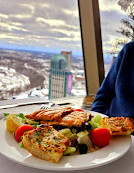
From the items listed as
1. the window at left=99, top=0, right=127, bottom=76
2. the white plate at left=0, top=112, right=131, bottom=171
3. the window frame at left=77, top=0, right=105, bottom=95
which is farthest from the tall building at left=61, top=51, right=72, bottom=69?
the white plate at left=0, top=112, right=131, bottom=171

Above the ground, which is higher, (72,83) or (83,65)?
(83,65)

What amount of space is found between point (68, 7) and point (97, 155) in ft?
8.45

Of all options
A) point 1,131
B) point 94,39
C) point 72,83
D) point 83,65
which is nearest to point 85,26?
point 94,39

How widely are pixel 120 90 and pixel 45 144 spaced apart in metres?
0.96

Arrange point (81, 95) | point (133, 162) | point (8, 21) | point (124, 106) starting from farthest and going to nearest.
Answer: point (81, 95) → point (8, 21) → point (124, 106) → point (133, 162)

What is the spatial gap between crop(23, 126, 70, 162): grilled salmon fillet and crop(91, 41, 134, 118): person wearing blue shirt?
2.80 feet

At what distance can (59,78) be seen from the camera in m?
3.18

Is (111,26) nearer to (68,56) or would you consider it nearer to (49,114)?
(68,56)

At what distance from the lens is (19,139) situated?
856mm

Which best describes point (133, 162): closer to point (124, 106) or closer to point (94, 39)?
point (124, 106)

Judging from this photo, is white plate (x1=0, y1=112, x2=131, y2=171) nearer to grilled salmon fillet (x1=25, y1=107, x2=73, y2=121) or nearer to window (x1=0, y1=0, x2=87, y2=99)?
grilled salmon fillet (x1=25, y1=107, x2=73, y2=121)

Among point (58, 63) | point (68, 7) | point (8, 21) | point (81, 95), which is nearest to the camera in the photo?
point (8, 21)

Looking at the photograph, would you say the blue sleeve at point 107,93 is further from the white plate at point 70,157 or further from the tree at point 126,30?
the tree at point 126,30

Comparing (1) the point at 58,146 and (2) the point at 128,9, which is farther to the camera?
(2) the point at 128,9
